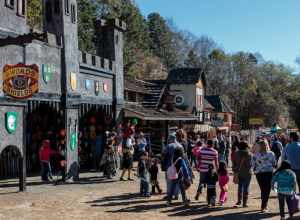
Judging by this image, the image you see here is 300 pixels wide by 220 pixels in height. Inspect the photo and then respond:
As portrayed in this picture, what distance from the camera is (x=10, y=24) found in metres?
Answer: 16.1

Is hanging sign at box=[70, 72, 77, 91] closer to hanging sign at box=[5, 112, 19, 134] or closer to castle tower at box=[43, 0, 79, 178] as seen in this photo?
castle tower at box=[43, 0, 79, 178]

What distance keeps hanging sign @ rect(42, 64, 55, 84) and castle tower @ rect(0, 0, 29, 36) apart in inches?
55.7

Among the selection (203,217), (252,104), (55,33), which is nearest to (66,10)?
(55,33)

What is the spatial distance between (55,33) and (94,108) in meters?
4.53

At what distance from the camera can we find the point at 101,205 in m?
13.5

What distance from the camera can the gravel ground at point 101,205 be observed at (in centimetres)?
1204

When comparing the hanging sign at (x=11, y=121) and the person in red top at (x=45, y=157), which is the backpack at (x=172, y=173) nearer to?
the hanging sign at (x=11, y=121)

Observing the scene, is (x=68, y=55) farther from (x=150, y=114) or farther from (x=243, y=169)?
(x=150, y=114)

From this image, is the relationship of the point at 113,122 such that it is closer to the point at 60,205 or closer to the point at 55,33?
the point at 55,33

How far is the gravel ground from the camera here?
474 inches

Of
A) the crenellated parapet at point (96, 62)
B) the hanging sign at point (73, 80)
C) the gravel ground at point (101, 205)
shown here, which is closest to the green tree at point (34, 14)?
the crenellated parapet at point (96, 62)

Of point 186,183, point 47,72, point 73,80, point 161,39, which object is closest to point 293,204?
point 186,183

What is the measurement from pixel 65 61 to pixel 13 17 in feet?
9.55

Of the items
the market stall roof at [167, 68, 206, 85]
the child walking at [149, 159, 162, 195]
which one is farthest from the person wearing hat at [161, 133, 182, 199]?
the market stall roof at [167, 68, 206, 85]
